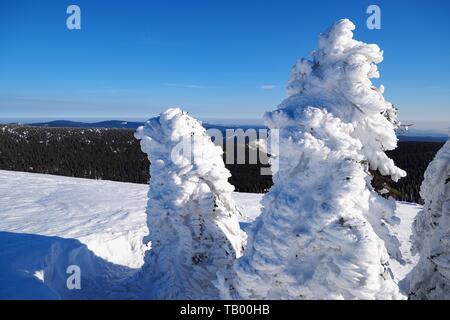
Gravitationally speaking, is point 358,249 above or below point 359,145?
below

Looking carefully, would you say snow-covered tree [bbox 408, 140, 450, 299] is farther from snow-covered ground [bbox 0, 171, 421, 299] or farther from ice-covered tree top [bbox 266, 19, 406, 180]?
snow-covered ground [bbox 0, 171, 421, 299]

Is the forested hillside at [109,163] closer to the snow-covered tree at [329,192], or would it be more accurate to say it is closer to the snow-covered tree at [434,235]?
the snow-covered tree at [434,235]

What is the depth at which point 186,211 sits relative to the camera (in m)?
11.5

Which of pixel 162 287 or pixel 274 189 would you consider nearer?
pixel 274 189

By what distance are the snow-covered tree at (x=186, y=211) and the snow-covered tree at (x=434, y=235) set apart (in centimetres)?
529

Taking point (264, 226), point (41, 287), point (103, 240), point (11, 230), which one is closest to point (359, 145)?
point (264, 226)

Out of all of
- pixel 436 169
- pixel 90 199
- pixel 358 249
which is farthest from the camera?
pixel 90 199

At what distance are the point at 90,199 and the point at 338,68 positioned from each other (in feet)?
73.4

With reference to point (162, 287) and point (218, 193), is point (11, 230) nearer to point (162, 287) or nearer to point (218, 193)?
point (162, 287)

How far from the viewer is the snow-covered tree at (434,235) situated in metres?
8.42

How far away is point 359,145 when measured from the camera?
23.6 feet

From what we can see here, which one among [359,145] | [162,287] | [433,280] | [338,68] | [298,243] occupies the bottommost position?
[162,287]

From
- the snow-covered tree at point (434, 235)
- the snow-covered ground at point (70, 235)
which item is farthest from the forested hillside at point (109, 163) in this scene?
the snow-covered tree at point (434, 235)

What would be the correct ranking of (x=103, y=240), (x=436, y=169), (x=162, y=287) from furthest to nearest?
(x=103, y=240), (x=162, y=287), (x=436, y=169)
